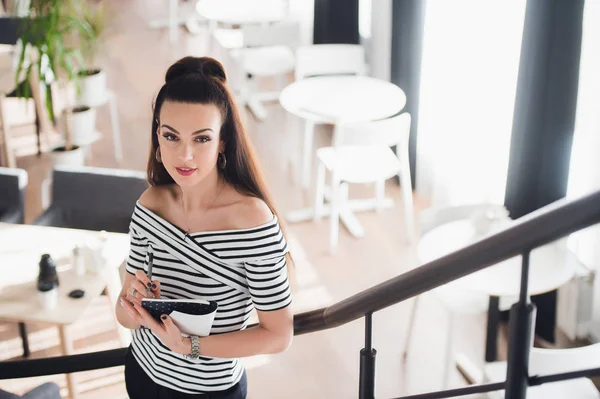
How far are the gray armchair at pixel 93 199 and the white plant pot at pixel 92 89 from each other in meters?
1.59

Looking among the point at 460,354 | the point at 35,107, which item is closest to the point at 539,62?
the point at 460,354

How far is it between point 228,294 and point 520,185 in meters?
2.47

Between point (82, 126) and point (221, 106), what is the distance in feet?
12.8

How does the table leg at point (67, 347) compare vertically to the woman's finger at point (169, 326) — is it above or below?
below

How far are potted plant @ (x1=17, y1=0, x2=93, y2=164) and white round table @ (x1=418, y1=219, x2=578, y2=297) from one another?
245 centimetres

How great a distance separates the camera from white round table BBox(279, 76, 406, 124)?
4.33 metres

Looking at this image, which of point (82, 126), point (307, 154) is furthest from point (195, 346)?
point (82, 126)

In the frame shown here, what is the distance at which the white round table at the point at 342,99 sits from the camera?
4332mm

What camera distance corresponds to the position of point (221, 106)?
151 centimetres

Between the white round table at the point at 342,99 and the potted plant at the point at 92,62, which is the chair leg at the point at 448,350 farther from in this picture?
the potted plant at the point at 92,62

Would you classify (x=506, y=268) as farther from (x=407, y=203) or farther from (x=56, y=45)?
(x=56, y=45)

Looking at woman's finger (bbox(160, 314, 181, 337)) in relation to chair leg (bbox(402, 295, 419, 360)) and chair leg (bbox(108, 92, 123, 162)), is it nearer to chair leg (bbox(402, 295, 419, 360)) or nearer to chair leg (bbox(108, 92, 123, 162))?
chair leg (bbox(402, 295, 419, 360))

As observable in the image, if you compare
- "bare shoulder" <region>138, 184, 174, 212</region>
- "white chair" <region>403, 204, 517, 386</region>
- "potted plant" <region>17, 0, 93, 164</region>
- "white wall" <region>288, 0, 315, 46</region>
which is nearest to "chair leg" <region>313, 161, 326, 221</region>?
"white chair" <region>403, 204, 517, 386</region>

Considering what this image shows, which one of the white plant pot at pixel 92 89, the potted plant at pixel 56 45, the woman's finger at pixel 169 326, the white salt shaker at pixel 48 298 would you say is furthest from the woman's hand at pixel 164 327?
the white plant pot at pixel 92 89
